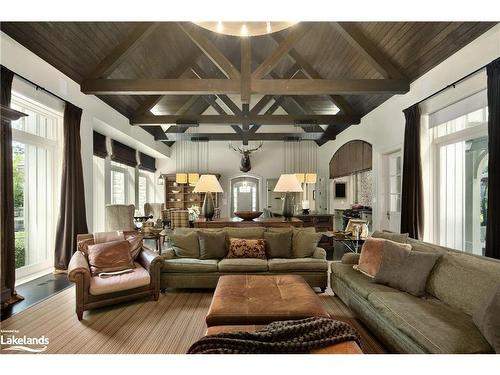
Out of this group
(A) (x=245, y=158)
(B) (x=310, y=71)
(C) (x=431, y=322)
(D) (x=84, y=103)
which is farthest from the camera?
(A) (x=245, y=158)

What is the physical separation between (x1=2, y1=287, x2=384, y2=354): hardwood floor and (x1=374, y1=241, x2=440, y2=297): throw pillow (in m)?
0.53

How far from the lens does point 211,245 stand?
11.8 ft

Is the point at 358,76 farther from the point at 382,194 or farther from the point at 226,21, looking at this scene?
the point at 226,21

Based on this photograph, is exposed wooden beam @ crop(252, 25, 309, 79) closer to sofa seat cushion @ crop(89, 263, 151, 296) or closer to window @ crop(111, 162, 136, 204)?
sofa seat cushion @ crop(89, 263, 151, 296)

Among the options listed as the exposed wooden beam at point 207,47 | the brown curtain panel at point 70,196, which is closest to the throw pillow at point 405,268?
the exposed wooden beam at point 207,47

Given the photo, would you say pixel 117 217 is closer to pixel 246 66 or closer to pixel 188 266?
pixel 188 266

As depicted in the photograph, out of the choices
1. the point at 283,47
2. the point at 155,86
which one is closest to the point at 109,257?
the point at 155,86

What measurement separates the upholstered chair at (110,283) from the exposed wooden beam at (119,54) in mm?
2727

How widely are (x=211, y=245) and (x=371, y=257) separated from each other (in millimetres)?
2013

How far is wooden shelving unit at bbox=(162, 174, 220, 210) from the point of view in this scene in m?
9.49

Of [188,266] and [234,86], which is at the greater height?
Answer: [234,86]

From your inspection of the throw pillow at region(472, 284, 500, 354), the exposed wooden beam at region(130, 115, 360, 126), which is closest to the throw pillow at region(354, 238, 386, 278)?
the throw pillow at region(472, 284, 500, 354)

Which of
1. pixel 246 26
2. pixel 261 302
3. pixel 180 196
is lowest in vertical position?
pixel 261 302

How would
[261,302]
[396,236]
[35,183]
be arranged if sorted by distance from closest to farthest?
[261,302]
[396,236]
[35,183]
